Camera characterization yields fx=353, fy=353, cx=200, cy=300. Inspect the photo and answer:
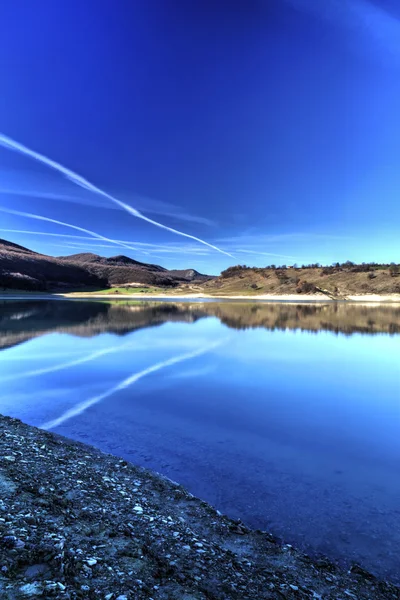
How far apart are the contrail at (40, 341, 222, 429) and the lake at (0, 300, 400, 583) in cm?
4

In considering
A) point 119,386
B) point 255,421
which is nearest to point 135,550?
point 255,421

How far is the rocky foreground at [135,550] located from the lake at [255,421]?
45 cm

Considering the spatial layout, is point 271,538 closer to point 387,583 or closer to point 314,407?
point 387,583

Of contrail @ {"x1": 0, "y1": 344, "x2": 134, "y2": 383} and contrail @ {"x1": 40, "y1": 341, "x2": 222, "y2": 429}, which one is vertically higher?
contrail @ {"x1": 0, "y1": 344, "x2": 134, "y2": 383}

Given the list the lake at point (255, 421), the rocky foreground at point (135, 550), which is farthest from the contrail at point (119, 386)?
the rocky foreground at point (135, 550)

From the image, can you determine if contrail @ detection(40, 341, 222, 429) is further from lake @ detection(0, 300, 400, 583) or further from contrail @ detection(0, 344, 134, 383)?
contrail @ detection(0, 344, 134, 383)

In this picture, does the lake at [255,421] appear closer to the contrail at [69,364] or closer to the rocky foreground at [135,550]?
the contrail at [69,364]

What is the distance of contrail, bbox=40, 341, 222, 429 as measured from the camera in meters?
8.98

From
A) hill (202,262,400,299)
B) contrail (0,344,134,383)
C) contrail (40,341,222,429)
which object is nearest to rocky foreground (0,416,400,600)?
contrail (40,341,222,429)

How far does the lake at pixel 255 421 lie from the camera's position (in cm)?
514

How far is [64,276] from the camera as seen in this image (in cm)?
15425

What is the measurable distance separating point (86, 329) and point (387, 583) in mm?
26331

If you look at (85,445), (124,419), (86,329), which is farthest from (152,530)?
(86,329)

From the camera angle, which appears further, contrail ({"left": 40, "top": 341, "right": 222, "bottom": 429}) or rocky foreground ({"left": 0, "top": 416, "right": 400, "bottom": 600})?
contrail ({"left": 40, "top": 341, "right": 222, "bottom": 429})
